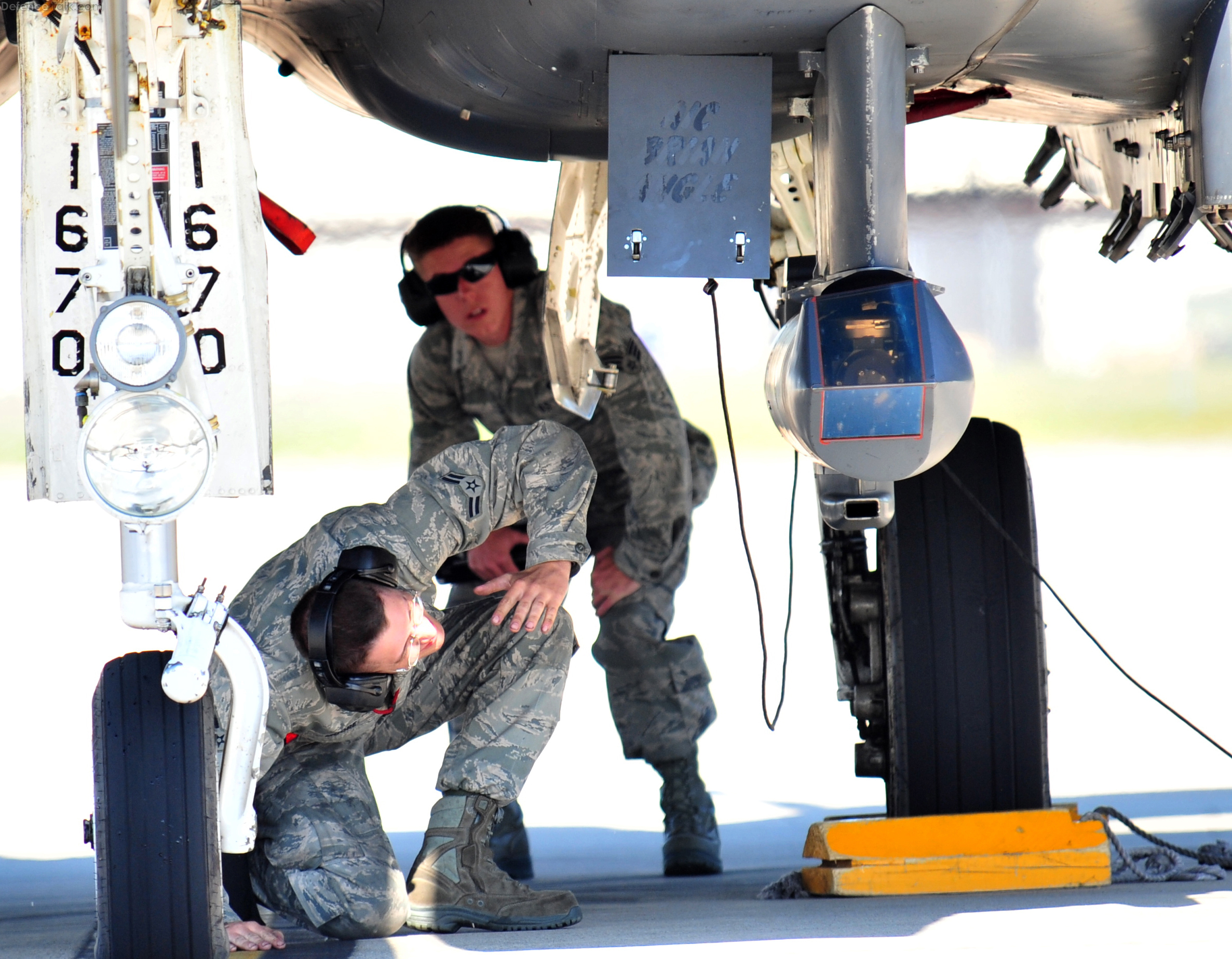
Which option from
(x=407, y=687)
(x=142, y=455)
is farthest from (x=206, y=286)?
(x=407, y=687)

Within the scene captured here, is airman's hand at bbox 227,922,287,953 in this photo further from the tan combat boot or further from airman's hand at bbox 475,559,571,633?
airman's hand at bbox 475,559,571,633

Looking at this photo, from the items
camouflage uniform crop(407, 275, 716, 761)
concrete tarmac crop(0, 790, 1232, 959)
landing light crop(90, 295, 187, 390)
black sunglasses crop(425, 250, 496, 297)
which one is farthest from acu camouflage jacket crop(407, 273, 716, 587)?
landing light crop(90, 295, 187, 390)

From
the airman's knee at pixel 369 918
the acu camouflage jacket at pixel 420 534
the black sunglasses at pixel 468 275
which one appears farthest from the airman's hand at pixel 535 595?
the black sunglasses at pixel 468 275

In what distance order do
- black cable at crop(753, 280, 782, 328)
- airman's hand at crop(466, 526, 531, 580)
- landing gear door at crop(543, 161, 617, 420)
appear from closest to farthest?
1. black cable at crop(753, 280, 782, 328)
2. landing gear door at crop(543, 161, 617, 420)
3. airman's hand at crop(466, 526, 531, 580)

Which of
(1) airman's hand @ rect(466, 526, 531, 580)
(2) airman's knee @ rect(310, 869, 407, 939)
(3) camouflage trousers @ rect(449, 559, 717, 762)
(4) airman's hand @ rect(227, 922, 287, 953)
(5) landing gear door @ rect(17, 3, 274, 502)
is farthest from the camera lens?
(1) airman's hand @ rect(466, 526, 531, 580)

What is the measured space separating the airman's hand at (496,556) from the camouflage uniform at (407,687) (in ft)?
3.38

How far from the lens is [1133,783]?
170 inches

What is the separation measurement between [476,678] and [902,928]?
3.55ft

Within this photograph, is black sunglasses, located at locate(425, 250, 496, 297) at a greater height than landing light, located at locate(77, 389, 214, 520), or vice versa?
black sunglasses, located at locate(425, 250, 496, 297)

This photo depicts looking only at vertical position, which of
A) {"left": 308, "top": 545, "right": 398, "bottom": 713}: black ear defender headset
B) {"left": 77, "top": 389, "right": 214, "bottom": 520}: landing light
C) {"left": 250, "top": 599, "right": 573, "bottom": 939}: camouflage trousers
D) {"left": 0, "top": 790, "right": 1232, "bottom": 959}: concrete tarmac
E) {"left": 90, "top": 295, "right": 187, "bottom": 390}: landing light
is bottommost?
{"left": 0, "top": 790, "right": 1232, "bottom": 959}: concrete tarmac

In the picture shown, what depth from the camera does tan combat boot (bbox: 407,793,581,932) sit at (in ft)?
8.68

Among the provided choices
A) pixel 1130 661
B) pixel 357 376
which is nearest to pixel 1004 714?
pixel 1130 661

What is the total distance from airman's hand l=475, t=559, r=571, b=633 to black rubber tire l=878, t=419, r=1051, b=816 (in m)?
0.68

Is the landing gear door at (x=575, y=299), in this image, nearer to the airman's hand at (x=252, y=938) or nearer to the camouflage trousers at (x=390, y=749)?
the camouflage trousers at (x=390, y=749)
